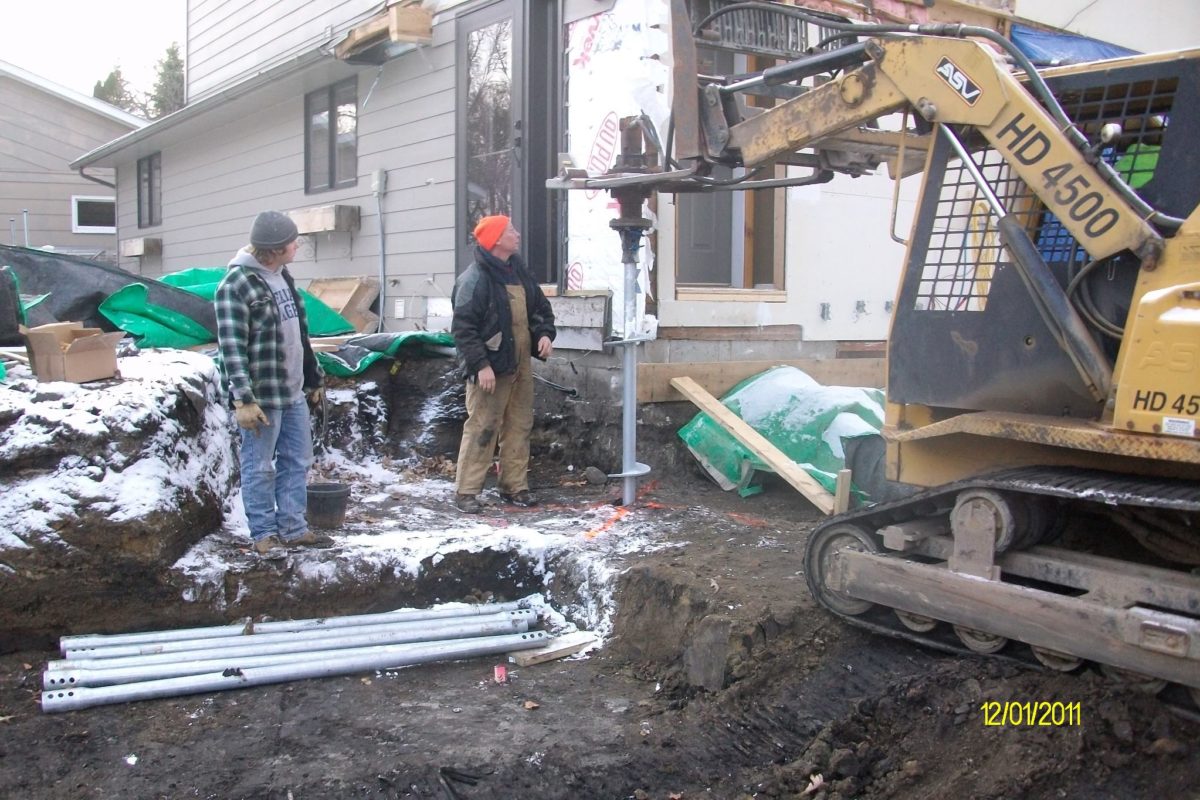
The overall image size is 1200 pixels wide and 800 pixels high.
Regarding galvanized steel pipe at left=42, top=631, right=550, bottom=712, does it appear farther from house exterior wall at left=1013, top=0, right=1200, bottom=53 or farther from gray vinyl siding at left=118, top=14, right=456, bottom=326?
house exterior wall at left=1013, top=0, right=1200, bottom=53

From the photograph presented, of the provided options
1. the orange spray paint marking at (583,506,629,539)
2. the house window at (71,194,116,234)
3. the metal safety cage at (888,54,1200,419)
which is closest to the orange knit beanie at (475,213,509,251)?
the orange spray paint marking at (583,506,629,539)

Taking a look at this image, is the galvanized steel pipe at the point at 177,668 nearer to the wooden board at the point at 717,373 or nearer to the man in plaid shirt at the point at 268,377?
the man in plaid shirt at the point at 268,377

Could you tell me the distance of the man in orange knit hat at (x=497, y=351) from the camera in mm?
6551

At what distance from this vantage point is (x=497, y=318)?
6.64 metres

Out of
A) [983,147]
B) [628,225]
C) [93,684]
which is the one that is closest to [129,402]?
[93,684]

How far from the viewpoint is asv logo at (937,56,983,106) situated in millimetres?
3808

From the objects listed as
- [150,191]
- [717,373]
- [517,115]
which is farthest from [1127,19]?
[150,191]

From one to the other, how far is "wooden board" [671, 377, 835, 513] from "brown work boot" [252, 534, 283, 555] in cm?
306

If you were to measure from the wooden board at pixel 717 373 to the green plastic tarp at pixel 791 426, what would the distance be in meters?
0.20

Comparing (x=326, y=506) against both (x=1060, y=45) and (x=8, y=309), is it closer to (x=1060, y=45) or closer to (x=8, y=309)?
(x=8, y=309)

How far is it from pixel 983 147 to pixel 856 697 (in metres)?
2.25

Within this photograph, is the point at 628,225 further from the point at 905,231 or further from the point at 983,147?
the point at 905,231

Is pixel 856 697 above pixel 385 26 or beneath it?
beneath

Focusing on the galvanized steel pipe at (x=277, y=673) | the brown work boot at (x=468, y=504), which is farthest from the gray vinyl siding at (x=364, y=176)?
the galvanized steel pipe at (x=277, y=673)
